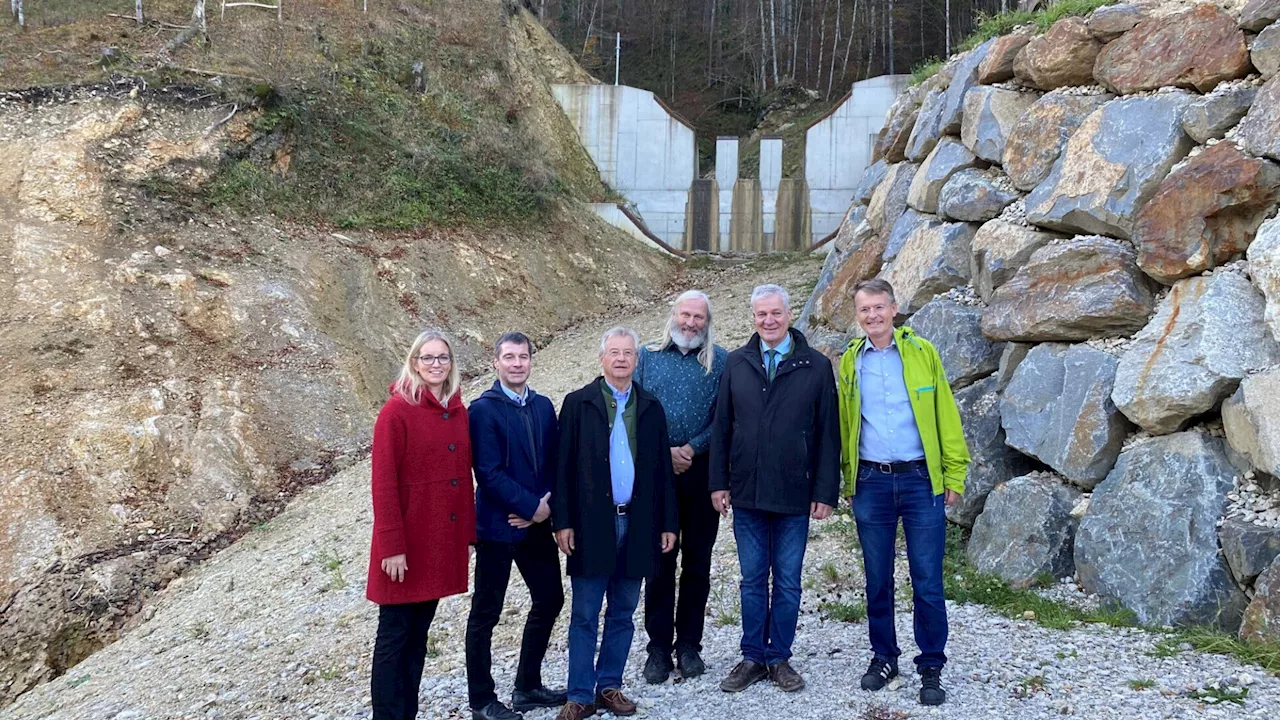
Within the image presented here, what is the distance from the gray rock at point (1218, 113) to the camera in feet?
20.3

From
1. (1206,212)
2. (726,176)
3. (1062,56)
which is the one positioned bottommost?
(1206,212)

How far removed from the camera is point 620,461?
4250mm

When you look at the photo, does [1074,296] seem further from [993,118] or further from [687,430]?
[687,430]

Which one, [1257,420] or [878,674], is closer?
[878,674]

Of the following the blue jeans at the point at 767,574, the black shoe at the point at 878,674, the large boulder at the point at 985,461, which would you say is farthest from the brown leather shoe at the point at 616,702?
the large boulder at the point at 985,461

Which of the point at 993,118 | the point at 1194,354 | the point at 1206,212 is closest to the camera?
the point at 1194,354

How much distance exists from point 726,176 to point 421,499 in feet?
59.7

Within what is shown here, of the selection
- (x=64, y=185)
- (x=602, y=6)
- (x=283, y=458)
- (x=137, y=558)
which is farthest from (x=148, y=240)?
(x=602, y=6)

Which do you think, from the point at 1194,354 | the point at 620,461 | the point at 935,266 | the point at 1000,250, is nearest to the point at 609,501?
the point at 620,461

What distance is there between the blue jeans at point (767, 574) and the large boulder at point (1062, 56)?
17.6 ft

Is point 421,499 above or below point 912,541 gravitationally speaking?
above

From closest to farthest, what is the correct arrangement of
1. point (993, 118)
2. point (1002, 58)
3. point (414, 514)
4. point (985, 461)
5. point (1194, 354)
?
point (414, 514)
point (1194, 354)
point (985, 461)
point (993, 118)
point (1002, 58)

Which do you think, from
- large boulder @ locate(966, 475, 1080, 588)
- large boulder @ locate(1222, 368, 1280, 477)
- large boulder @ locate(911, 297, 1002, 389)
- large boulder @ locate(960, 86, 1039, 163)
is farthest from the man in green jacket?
large boulder @ locate(960, 86, 1039, 163)

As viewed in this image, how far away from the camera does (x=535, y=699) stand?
4.52 metres
